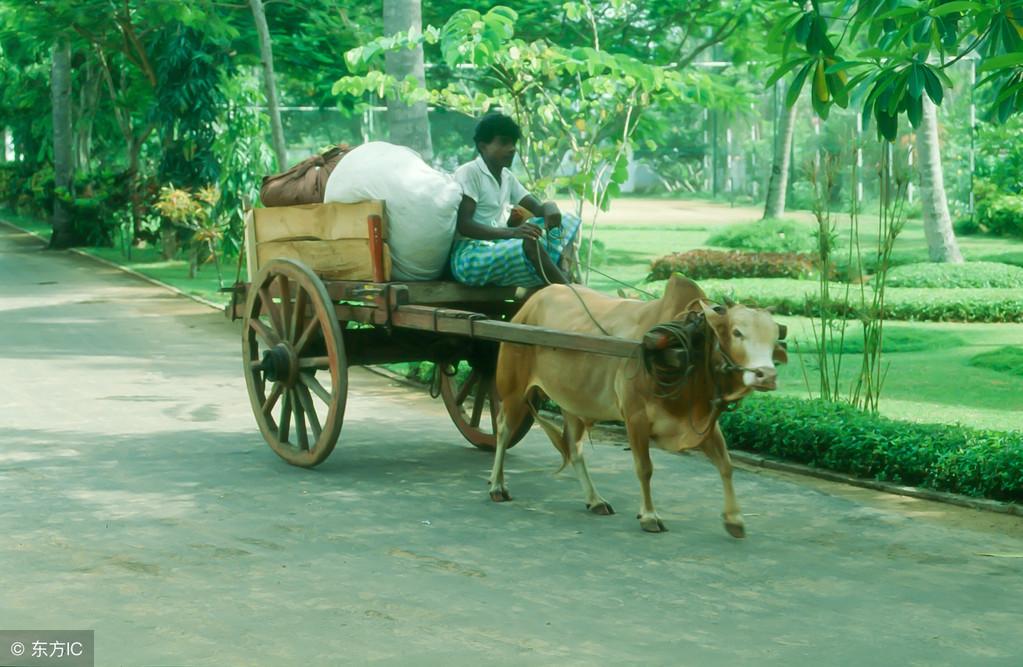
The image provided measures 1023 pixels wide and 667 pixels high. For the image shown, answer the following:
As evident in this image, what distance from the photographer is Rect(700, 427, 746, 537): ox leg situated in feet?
23.8

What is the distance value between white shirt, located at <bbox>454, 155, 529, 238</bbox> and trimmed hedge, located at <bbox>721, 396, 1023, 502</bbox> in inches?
83.7

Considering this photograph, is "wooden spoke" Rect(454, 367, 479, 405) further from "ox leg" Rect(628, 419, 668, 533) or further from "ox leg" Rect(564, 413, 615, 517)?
"ox leg" Rect(628, 419, 668, 533)

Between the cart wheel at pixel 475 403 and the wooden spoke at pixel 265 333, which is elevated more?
the wooden spoke at pixel 265 333

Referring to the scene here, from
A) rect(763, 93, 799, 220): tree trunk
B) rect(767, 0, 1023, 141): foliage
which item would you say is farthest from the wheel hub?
rect(763, 93, 799, 220): tree trunk

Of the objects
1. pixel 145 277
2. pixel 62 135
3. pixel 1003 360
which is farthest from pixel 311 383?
pixel 62 135

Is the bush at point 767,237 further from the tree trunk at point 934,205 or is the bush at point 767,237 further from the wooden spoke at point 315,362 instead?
the wooden spoke at point 315,362

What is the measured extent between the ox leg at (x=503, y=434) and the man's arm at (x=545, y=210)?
1094 millimetres

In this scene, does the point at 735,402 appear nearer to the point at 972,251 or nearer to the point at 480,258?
the point at 480,258

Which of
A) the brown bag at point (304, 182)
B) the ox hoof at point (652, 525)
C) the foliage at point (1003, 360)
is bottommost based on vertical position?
the ox hoof at point (652, 525)

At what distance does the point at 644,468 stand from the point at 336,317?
92.4 inches

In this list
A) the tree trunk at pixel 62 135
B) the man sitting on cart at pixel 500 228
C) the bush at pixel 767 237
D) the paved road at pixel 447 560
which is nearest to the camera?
the paved road at pixel 447 560

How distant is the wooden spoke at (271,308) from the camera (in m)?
9.44

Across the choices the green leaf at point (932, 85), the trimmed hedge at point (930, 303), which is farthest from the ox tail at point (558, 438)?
the trimmed hedge at point (930, 303)

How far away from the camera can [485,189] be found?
8.78m
